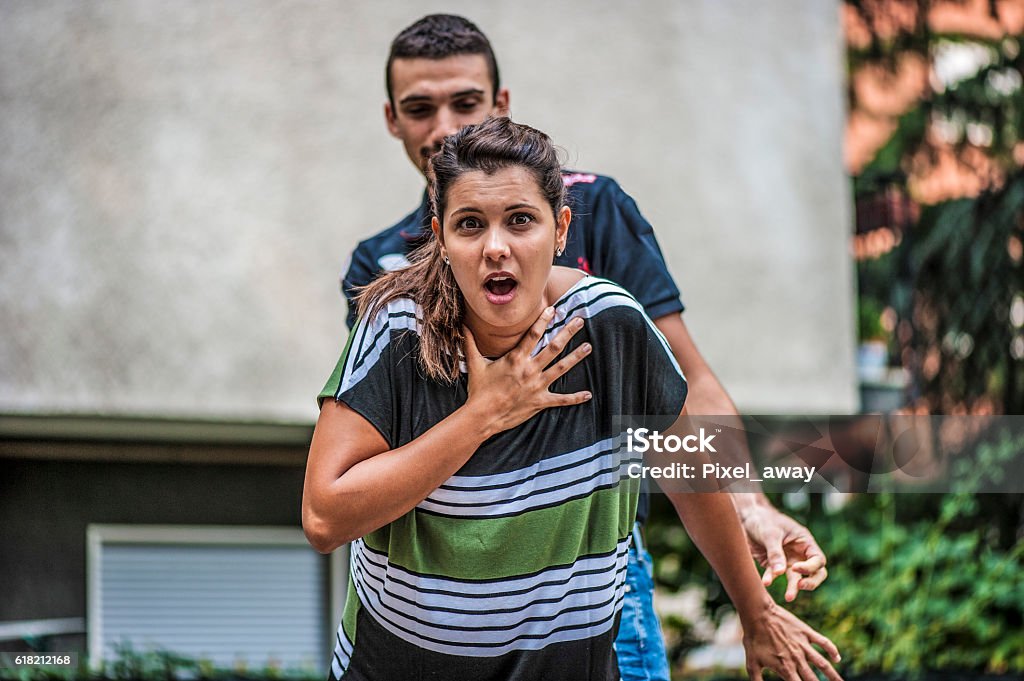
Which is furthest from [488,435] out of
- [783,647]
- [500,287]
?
[783,647]

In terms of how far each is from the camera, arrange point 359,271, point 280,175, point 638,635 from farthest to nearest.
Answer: point 280,175
point 359,271
point 638,635

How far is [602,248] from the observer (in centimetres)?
231

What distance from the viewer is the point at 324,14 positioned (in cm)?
502

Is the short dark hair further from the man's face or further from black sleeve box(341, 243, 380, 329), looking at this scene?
black sleeve box(341, 243, 380, 329)

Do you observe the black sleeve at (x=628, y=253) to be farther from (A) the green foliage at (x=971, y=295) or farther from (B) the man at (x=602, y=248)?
(A) the green foliage at (x=971, y=295)

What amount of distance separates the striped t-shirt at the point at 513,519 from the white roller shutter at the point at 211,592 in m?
3.68

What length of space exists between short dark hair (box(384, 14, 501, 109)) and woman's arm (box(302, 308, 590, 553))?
93cm

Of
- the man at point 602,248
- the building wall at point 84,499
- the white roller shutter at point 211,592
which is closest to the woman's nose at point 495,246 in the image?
the man at point 602,248

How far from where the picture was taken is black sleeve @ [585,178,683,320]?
7.34 ft

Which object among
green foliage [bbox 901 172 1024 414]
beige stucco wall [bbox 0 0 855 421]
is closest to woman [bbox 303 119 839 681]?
beige stucco wall [bbox 0 0 855 421]

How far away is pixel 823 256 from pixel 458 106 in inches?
138

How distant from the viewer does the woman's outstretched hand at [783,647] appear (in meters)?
2.08

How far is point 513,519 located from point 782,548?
560mm

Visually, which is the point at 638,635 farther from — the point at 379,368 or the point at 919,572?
the point at 919,572
